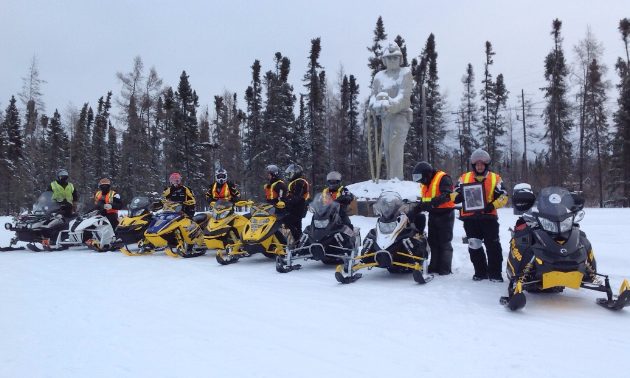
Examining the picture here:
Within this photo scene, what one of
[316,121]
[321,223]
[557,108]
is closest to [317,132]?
[316,121]

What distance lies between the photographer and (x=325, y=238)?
691cm

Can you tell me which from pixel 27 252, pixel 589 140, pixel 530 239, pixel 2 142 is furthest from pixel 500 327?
pixel 2 142

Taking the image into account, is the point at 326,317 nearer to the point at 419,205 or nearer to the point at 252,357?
the point at 252,357

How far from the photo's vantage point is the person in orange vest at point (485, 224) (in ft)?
18.8

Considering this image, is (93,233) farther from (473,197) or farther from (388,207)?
(473,197)

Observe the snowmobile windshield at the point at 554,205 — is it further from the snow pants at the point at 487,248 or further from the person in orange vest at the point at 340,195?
the person in orange vest at the point at 340,195

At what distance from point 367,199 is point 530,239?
9573 millimetres

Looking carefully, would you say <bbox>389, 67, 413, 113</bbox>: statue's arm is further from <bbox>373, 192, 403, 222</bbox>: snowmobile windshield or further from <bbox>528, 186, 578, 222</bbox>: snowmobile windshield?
<bbox>528, 186, 578, 222</bbox>: snowmobile windshield

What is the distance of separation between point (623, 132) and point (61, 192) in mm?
29283

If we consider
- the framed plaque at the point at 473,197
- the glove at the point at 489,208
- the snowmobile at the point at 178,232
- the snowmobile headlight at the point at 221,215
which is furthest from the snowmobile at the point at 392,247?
the snowmobile at the point at 178,232

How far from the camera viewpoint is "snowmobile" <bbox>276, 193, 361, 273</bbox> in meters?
6.91

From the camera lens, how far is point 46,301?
5.21 m

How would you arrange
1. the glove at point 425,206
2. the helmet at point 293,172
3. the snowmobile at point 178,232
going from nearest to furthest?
the glove at point 425,206 < the helmet at point 293,172 < the snowmobile at point 178,232

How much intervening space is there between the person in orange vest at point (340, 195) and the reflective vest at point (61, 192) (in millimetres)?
7280
